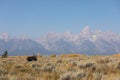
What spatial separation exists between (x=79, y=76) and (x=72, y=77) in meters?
0.37

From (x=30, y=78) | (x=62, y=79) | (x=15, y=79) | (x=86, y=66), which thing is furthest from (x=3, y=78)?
(x=86, y=66)

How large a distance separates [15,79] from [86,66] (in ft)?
22.2

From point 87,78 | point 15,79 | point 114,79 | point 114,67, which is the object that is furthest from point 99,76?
point 114,67

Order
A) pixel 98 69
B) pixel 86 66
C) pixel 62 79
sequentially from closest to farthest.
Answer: pixel 62 79
pixel 98 69
pixel 86 66

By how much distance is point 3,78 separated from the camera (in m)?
9.54

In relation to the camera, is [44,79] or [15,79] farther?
[44,79]

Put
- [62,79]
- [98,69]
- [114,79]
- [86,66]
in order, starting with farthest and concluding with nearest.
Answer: [86,66] < [98,69] < [62,79] < [114,79]

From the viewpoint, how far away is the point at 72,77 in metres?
10.5

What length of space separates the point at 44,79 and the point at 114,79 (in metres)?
2.53

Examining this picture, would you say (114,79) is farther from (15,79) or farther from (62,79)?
(15,79)

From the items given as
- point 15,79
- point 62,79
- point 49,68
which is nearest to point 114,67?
point 49,68

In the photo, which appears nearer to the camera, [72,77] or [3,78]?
[3,78]

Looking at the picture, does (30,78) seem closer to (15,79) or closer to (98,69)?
(15,79)

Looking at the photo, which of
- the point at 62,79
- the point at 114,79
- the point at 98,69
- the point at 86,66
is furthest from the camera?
the point at 86,66
